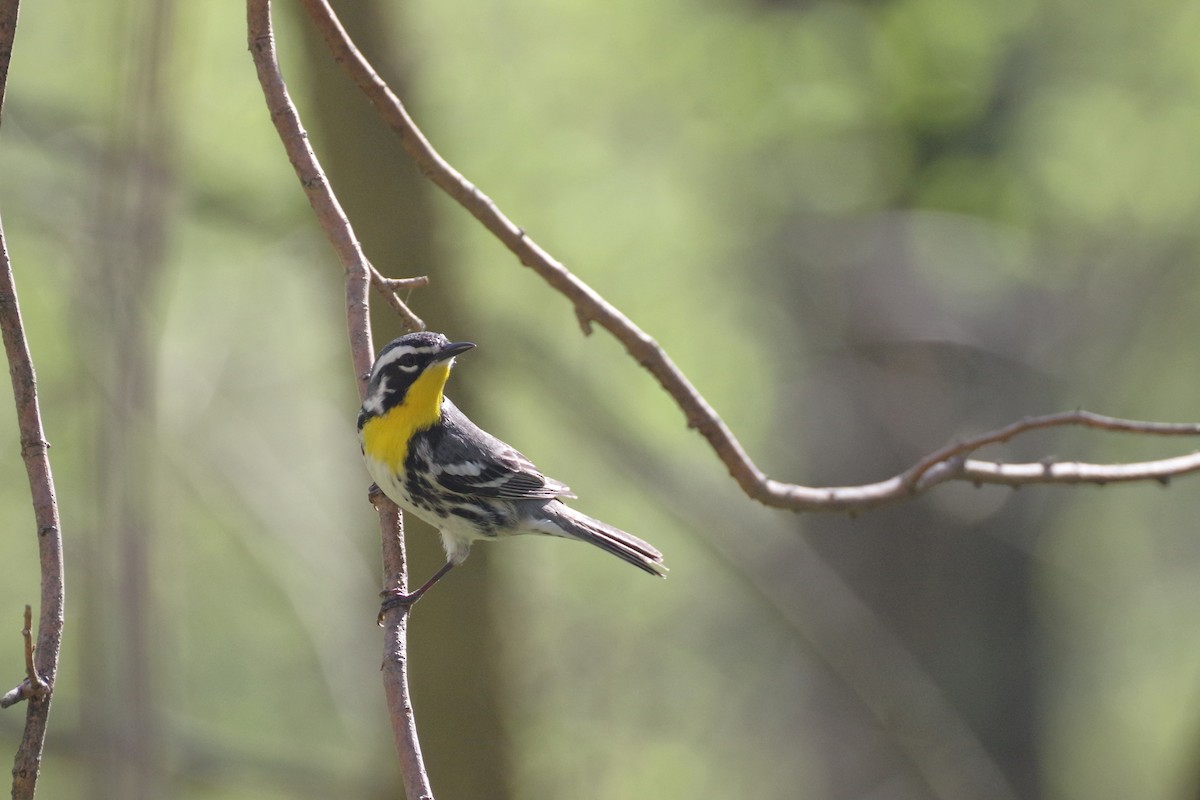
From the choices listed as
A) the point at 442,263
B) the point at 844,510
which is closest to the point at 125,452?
the point at 844,510

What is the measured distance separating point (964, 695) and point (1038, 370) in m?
2.55

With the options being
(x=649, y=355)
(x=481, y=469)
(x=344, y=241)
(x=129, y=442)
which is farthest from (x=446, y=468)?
(x=129, y=442)

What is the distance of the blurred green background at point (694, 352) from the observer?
6695 mm

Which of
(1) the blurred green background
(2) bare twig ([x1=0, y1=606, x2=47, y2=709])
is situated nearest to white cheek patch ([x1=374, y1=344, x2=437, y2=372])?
(2) bare twig ([x1=0, y1=606, x2=47, y2=709])

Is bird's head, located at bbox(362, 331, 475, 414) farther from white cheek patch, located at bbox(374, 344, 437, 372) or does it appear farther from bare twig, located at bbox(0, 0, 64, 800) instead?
bare twig, located at bbox(0, 0, 64, 800)

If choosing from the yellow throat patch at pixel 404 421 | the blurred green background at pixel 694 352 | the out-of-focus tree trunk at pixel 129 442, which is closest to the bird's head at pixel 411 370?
the yellow throat patch at pixel 404 421

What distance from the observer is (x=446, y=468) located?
338cm

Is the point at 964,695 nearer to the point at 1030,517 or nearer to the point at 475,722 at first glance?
the point at 1030,517

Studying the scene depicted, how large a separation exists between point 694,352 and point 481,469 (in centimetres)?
723

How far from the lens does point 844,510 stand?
3.04 meters

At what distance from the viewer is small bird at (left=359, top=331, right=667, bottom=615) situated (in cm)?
324

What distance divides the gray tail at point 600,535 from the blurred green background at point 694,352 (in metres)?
2.46

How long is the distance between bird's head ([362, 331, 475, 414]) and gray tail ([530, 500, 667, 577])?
1.81ft

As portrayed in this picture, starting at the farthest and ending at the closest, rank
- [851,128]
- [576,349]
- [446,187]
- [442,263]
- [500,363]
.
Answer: [576,349], [851,128], [500,363], [442,263], [446,187]
